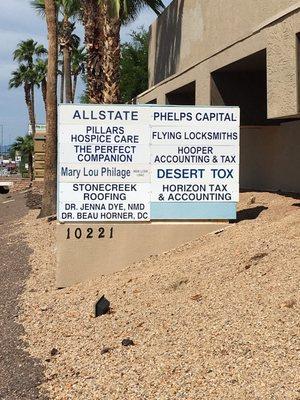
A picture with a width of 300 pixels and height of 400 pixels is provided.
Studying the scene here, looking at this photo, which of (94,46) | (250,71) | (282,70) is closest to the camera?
(282,70)

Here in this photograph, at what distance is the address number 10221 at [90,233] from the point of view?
32.7 feet

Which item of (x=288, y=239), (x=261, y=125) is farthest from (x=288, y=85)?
(x=261, y=125)

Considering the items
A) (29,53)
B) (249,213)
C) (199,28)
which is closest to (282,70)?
(249,213)

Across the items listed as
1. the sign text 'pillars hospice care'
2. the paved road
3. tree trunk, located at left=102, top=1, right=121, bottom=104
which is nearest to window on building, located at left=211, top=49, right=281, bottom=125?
tree trunk, located at left=102, top=1, right=121, bottom=104

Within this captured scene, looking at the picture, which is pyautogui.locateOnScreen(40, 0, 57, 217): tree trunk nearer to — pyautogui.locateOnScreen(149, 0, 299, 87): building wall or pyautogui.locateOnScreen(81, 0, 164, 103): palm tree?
pyautogui.locateOnScreen(81, 0, 164, 103): palm tree

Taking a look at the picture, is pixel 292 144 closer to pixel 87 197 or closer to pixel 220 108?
pixel 220 108

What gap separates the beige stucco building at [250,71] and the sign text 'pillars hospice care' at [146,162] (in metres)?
1.36

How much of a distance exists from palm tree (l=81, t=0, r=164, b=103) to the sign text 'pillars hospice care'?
10.6 m

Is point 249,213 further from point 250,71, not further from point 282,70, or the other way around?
point 250,71

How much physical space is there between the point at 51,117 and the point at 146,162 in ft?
38.1

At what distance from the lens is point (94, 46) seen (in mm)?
21391

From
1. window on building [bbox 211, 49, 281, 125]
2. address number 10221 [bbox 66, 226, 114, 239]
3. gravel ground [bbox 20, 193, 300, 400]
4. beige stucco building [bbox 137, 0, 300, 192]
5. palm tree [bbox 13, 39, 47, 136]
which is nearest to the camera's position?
gravel ground [bbox 20, 193, 300, 400]

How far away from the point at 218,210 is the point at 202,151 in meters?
1.01

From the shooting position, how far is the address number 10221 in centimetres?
996
